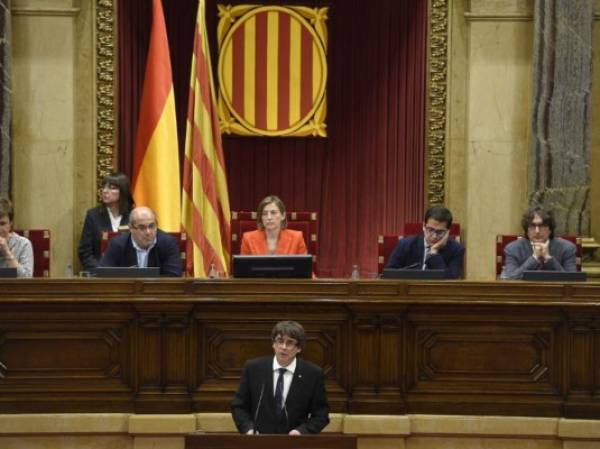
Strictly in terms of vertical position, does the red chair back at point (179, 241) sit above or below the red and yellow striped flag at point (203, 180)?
below

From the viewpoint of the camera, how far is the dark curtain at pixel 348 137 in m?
9.69

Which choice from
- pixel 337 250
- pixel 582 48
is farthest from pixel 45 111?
pixel 582 48

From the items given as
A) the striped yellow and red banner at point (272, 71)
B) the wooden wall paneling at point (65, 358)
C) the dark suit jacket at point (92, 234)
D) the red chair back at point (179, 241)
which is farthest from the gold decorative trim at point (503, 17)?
the wooden wall paneling at point (65, 358)

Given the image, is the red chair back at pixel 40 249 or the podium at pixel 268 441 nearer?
the podium at pixel 268 441

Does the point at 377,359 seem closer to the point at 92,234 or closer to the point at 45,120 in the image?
the point at 92,234

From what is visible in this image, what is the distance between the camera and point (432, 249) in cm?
753

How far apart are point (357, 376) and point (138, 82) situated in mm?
3855

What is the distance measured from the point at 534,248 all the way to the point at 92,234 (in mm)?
2973

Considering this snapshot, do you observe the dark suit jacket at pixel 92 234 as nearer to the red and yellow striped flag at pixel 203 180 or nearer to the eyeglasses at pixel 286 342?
the red and yellow striped flag at pixel 203 180

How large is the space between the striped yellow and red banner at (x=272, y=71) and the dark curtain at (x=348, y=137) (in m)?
0.28

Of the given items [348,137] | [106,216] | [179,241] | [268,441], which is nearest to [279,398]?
[268,441]

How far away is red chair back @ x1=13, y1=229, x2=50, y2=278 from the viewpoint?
26.9 feet

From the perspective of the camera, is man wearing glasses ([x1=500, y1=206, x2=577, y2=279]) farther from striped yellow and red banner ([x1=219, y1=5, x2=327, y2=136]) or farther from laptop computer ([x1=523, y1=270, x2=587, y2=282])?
striped yellow and red banner ([x1=219, y1=5, x2=327, y2=136])

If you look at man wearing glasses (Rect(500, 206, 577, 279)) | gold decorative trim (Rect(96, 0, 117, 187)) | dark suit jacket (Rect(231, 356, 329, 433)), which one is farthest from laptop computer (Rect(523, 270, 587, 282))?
gold decorative trim (Rect(96, 0, 117, 187))
